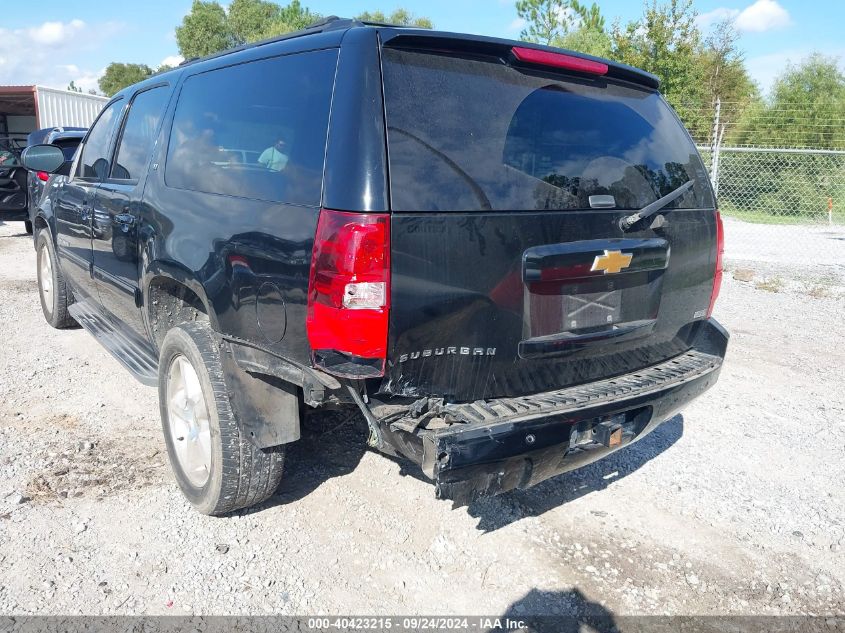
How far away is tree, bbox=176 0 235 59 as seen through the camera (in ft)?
167

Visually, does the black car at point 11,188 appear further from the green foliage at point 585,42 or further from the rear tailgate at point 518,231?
the green foliage at point 585,42

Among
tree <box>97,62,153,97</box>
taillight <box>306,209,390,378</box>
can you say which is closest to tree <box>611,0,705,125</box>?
taillight <box>306,209,390,378</box>

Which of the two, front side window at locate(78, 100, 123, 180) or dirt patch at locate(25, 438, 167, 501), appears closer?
dirt patch at locate(25, 438, 167, 501)

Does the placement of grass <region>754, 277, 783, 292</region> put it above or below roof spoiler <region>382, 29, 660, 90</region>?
below

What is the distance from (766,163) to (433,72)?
19.8m

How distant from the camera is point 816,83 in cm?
2392

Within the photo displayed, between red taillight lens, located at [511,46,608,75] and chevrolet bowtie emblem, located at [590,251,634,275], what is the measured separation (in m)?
0.79

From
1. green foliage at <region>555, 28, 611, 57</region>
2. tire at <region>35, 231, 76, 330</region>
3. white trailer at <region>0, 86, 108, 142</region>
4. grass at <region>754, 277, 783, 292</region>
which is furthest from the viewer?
green foliage at <region>555, 28, 611, 57</region>

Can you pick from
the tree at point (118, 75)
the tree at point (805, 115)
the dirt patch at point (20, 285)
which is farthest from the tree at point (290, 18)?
the dirt patch at point (20, 285)

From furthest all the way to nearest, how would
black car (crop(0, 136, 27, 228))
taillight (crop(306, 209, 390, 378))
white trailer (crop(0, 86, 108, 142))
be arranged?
white trailer (crop(0, 86, 108, 142)) < black car (crop(0, 136, 27, 228)) < taillight (crop(306, 209, 390, 378))

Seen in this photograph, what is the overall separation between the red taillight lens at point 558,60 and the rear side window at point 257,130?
73 centimetres

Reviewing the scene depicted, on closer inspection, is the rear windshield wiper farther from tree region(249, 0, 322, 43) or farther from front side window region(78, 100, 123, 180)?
tree region(249, 0, 322, 43)

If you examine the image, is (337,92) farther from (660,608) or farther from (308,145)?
(660,608)

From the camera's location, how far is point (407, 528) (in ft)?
10.6
